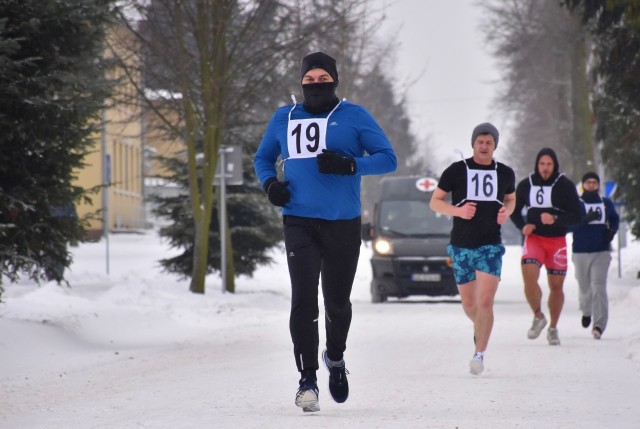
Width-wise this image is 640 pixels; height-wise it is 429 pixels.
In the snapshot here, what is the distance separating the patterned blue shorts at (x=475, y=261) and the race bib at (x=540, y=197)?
3.19 metres

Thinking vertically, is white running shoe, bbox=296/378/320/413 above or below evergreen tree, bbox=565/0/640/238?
below

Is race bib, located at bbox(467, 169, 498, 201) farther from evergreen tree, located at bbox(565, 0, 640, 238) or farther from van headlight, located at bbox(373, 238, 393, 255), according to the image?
van headlight, located at bbox(373, 238, 393, 255)

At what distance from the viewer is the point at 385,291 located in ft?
86.0

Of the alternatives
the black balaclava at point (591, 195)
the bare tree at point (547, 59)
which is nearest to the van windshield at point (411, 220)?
the bare tree at point (547, 59)

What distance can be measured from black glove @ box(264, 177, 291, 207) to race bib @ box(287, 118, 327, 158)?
195mm

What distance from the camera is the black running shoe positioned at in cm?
849

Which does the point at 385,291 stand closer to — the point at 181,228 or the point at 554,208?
the point at 181,228

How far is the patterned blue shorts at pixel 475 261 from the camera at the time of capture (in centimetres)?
1113

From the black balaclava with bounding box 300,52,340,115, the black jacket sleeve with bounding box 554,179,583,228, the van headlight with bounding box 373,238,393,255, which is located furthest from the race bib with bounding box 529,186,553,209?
the van headlight with bounding box 373,238,393,255

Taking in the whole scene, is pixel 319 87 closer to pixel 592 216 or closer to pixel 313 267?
pixel 313 267

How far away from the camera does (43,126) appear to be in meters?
13.9

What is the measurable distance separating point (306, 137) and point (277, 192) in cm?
37

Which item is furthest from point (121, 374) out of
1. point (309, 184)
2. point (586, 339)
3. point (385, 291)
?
point (385, 291)

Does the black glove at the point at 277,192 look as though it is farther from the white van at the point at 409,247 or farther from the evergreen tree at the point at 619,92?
the white van at the point at 409,247
